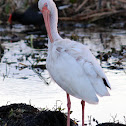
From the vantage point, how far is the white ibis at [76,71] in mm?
4555

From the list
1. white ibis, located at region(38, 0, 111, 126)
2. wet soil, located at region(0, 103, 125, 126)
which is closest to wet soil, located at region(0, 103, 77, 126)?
wet soil, located at region(0, 103, 125, 126)

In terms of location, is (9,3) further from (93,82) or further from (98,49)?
(93,82)

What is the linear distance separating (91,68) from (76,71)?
0.59 ft

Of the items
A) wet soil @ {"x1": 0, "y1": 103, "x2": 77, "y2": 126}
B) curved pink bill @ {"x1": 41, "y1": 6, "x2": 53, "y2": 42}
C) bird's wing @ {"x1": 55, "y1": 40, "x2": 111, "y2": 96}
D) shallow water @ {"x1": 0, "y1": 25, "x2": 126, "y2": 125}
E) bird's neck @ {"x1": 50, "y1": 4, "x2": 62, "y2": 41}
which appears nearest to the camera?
bird's wing @ {"x1": 55, "y1": 40, "x2": 111, "y2": 96}

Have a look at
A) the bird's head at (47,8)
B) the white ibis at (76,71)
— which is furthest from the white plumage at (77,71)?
the bird's head at (47,8)

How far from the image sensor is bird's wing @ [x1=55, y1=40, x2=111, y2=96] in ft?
14.9

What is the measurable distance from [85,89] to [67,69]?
0.36 m

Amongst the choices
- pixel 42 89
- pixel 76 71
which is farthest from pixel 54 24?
pixel 42 89

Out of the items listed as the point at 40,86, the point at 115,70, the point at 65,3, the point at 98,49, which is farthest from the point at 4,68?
the point at 65,3

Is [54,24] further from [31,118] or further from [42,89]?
[42,89]

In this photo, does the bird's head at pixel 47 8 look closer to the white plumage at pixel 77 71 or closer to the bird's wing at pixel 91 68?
the white plumage at pixel 77 71

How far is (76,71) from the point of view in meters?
4.66

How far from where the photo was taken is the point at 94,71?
4.62 m

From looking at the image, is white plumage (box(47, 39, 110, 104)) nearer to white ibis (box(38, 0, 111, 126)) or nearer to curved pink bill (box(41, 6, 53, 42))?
white ibis (box(38, 0, 111, 126))
